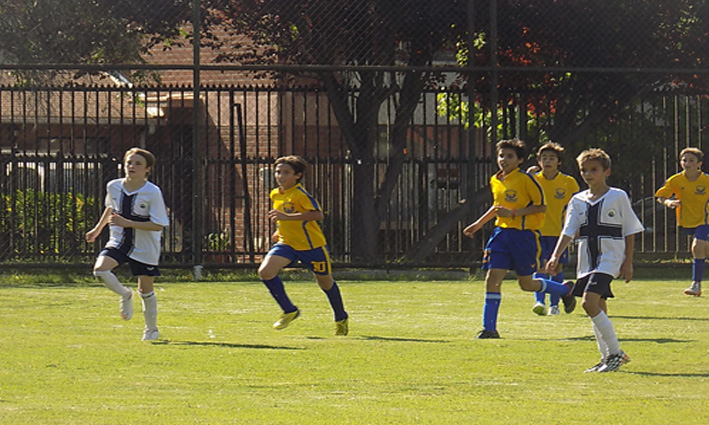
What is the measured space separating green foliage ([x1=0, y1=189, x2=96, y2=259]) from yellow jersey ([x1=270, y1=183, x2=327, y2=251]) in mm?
6473

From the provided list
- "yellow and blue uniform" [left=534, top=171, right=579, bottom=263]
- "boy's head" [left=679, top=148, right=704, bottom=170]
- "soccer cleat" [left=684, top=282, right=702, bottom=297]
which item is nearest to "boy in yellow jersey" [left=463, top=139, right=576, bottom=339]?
"yellow and blue uniform" [left=534, top=171, right=579, bottom=263]

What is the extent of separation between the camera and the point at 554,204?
1235 cm

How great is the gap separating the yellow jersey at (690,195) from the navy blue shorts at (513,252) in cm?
468

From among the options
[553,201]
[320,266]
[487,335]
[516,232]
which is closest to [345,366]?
[487,335]

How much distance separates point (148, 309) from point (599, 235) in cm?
344

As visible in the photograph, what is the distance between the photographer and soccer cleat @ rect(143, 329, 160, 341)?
31.2 ft

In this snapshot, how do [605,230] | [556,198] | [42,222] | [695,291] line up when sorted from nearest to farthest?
[605,230] < [556,198] < [695,291] < [42,222]

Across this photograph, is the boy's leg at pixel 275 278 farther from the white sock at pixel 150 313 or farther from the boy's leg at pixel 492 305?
the boy's leg at pixel 492 305

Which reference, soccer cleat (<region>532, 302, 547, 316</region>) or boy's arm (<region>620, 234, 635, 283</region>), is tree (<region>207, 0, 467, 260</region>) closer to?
soccer cleat (<region>532, 302, 547, 316</region>)

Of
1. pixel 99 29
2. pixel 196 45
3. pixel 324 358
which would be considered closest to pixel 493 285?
pixel 324 358

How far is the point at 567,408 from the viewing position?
248 inches

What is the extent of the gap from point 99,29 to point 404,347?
10.6m

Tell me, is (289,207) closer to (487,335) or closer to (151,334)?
(151,334)

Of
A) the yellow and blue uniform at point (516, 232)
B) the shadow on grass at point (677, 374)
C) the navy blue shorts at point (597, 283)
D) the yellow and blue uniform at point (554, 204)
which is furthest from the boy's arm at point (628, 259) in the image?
the yellow and blue uniform at point (554, 204)
